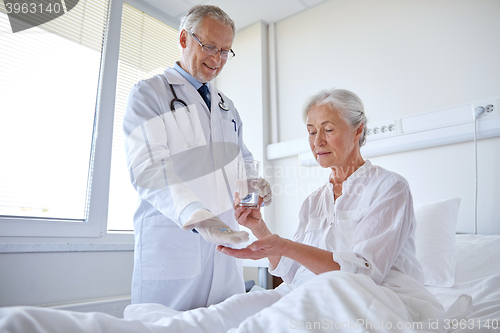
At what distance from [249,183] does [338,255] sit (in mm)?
372

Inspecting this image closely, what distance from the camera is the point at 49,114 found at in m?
2.41

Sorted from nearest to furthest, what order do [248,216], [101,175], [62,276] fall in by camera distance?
[248,216] < [62,276] < [101,175]

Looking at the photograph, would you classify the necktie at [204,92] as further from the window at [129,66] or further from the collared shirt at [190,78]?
the window at [129,66]

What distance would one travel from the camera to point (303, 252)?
1077 millimetres

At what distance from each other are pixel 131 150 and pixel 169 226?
0.96ft

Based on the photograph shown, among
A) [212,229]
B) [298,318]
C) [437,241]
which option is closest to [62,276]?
[212,229]

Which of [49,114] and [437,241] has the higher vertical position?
[49,114]

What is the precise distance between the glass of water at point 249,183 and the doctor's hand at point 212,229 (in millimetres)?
288

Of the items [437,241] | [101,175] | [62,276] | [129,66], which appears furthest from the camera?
[129,66]

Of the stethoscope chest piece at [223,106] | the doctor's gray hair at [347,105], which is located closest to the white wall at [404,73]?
the doctor's gray hair at [347,105]

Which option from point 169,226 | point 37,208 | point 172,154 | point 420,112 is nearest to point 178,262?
point 169,226

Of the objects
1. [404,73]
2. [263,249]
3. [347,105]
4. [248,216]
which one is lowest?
[263,249]

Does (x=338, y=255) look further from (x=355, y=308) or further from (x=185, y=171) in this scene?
(x=185, y=171)

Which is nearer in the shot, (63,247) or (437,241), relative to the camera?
(437,241)
